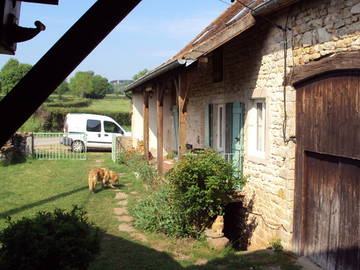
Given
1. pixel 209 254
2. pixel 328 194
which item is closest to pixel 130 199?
pixel 209 254

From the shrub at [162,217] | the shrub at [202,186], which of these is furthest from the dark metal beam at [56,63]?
the shrub at [162,217]

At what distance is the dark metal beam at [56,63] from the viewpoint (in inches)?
60.9

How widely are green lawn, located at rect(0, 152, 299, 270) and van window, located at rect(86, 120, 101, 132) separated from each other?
14.7 ft

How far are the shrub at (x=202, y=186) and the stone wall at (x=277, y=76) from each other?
2.50 ft

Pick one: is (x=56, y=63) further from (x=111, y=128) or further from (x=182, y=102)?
(x=111, y=128)

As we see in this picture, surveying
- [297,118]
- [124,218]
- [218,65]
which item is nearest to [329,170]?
[297,118]

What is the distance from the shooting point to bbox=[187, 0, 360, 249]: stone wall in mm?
5039

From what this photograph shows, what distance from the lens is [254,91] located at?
738cm

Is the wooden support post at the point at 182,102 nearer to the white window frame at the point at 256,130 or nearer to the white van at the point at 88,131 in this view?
the white window frame at the point at 256,130

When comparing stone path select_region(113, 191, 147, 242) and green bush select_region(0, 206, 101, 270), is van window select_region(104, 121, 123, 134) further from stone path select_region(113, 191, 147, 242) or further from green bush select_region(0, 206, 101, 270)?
green bush select_region(0, 206, 101, 270)

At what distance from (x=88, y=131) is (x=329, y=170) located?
15.5 m

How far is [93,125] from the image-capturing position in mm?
19047

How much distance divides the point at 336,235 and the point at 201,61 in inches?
157

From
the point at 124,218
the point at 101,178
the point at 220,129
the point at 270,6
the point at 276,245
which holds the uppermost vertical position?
the point at 270,6
